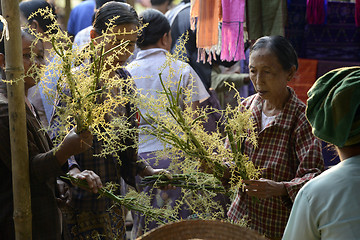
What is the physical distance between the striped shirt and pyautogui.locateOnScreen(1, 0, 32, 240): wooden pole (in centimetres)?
117

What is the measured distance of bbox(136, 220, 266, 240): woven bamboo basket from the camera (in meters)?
1.90

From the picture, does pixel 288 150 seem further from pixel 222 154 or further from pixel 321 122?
pixel 321 122

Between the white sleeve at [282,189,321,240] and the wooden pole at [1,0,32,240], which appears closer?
the white sleeve at [282,189,321,240]

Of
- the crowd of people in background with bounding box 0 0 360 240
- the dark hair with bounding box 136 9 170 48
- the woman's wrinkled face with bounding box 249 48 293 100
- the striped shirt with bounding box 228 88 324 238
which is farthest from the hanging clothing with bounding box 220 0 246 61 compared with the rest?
the striped shirt with bounding box 228 88 324 238

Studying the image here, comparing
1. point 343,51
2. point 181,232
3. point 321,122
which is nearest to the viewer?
point 321,122

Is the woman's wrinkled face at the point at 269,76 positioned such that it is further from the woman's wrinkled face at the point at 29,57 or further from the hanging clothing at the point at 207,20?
the hanging clothing at the point at 207,20

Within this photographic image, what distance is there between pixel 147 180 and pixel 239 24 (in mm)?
1804

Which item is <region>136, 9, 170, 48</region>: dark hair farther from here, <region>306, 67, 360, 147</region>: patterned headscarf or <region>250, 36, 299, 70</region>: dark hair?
<region>306, 67, 360, 147</region>: patterned headscarf

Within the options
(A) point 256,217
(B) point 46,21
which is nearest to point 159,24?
(B) point 46,21

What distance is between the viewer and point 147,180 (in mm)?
2678

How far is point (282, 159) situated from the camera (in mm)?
2559

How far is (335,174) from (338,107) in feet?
0.80

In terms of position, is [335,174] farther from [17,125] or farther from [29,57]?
[29,57]

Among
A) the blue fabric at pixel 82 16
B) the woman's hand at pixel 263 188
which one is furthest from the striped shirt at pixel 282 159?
the blue fabric at pixel 82 16
